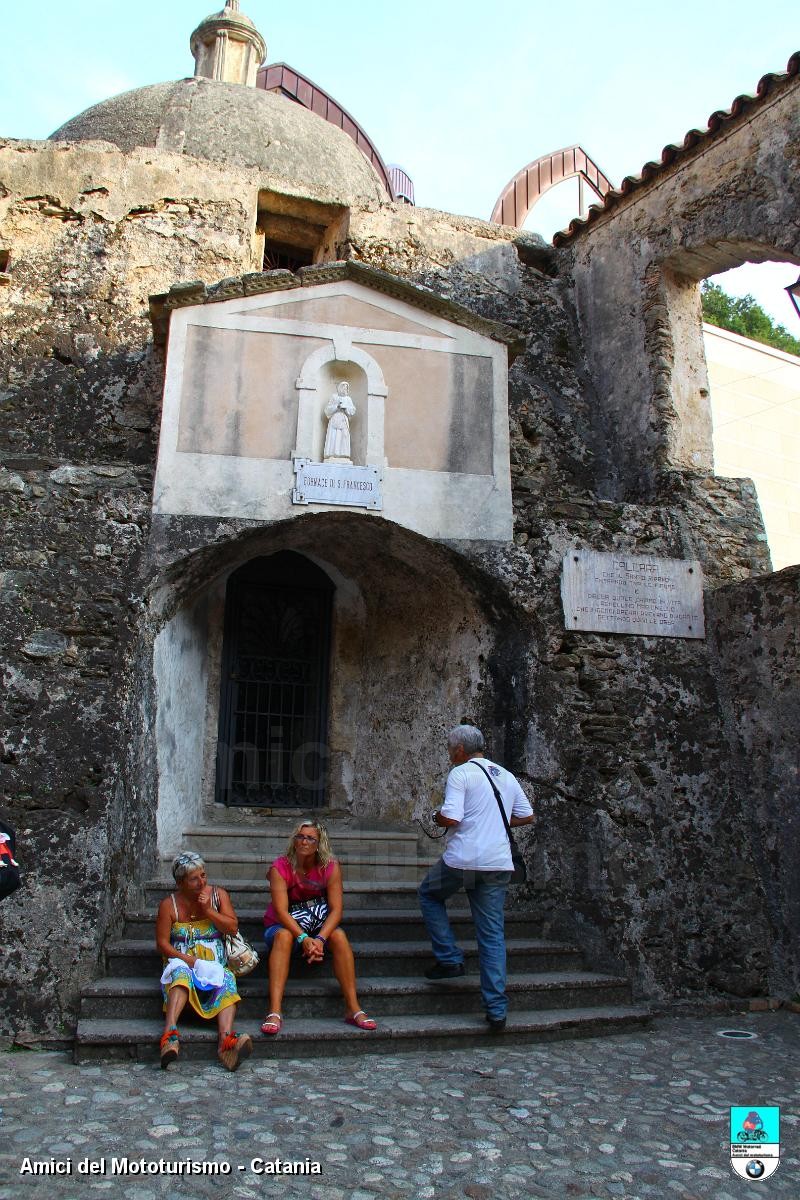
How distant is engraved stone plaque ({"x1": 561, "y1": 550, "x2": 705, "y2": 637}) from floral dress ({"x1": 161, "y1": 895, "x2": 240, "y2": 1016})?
341 cm

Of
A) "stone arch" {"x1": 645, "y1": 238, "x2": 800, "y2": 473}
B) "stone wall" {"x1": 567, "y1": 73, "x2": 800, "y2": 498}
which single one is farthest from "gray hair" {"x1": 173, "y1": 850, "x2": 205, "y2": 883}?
"stone arch" {"x1": 645, "y1": 238, "x2": 800, "y2": 473}

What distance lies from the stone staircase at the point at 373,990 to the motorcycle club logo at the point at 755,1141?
4.54 feet

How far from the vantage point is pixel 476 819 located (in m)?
5.28

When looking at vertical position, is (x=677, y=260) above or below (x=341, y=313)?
above

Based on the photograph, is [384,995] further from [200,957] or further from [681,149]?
[681,149]

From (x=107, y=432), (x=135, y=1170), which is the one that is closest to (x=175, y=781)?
(x=107, y=432)

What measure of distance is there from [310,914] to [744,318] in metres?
22.1

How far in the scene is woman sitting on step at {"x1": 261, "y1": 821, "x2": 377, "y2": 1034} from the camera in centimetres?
499

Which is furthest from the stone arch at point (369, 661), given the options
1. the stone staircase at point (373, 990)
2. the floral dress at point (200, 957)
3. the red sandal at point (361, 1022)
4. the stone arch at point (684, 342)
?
the stone arch at point (684, 342)

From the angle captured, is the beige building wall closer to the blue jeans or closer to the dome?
the dome

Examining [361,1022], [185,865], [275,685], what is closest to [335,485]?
[275,685]

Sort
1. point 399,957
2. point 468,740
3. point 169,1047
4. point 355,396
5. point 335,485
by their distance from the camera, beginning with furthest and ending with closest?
point 355,396
point 335,485
point 399,957
point 468,740
point 169,1047

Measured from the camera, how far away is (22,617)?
5.95 meters

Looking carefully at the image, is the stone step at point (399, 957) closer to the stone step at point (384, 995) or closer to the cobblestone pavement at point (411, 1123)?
the stone step at point (384, 995)
